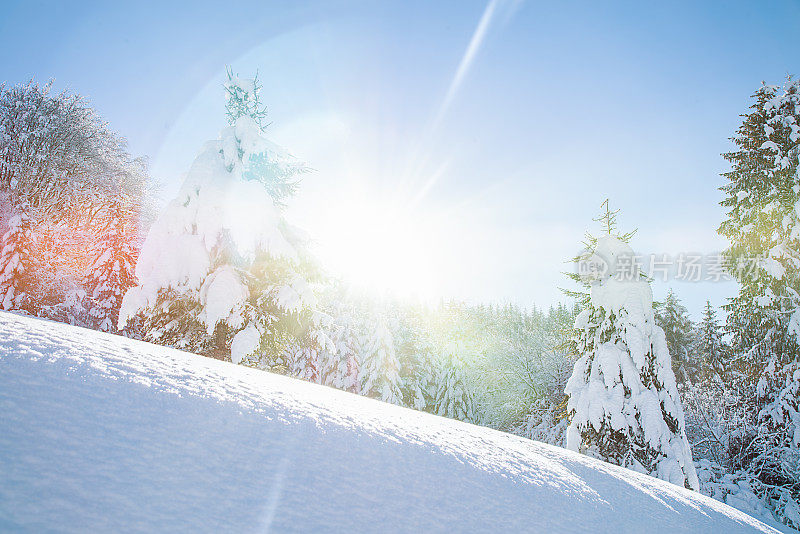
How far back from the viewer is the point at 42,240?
1639cm

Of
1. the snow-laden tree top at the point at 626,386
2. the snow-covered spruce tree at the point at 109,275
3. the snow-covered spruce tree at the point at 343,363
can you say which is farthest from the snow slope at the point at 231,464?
the snow-covered spruce tree at the point at 343,363

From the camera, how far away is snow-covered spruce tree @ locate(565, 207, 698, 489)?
9.05 m

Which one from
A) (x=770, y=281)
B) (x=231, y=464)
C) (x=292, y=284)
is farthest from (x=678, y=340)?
(x=231, y=464)

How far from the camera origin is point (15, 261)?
49.7 ft

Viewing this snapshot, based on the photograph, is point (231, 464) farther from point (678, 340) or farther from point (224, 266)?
point (678, 340)

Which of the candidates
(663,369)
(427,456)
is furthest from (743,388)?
(427,456)

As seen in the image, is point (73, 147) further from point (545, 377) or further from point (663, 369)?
point (545, 377)

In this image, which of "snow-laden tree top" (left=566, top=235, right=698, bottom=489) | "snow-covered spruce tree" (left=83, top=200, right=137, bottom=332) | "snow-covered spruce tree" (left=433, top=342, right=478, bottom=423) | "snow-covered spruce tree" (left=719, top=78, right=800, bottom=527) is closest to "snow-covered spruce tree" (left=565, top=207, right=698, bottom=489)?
"snow-laden tree top" (left=566, top=235, right=698, bottom=489)

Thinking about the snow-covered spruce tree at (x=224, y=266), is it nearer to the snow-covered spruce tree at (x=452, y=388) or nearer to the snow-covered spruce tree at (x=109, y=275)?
the snow-covered spruce tree at (x=109, y=275)

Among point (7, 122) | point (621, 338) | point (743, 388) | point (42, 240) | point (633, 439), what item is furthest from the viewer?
point (42, 240)

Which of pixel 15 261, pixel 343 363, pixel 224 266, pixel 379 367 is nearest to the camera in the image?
pixel 224 266

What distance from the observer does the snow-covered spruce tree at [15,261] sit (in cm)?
1491

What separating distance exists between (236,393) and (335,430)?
2.48 ft

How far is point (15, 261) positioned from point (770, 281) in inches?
1040
